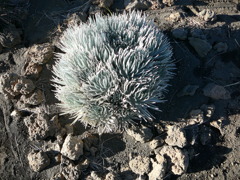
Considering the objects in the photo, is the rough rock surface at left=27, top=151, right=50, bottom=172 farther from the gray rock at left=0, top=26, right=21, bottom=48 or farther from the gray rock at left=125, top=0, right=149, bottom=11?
the gray rock at left=125, top=0, right=149, bottom=11

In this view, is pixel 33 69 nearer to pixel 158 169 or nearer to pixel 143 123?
pixel 143 123

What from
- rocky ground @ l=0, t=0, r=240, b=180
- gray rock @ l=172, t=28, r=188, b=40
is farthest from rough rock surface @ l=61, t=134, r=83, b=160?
gray rock @ l=172, t=28, r=188, b=40

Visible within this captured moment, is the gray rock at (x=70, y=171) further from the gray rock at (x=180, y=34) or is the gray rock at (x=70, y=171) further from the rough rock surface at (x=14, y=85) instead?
the gray rock at (x=180, y=34)

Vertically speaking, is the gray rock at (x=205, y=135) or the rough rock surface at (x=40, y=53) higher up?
the rough rock surface at (x=40, y=53)

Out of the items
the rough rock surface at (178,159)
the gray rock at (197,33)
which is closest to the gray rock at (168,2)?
the gray rock at (197,33)

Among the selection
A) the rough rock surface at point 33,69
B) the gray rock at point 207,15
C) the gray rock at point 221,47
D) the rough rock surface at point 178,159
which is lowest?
the rough rock surface at point 178,159
